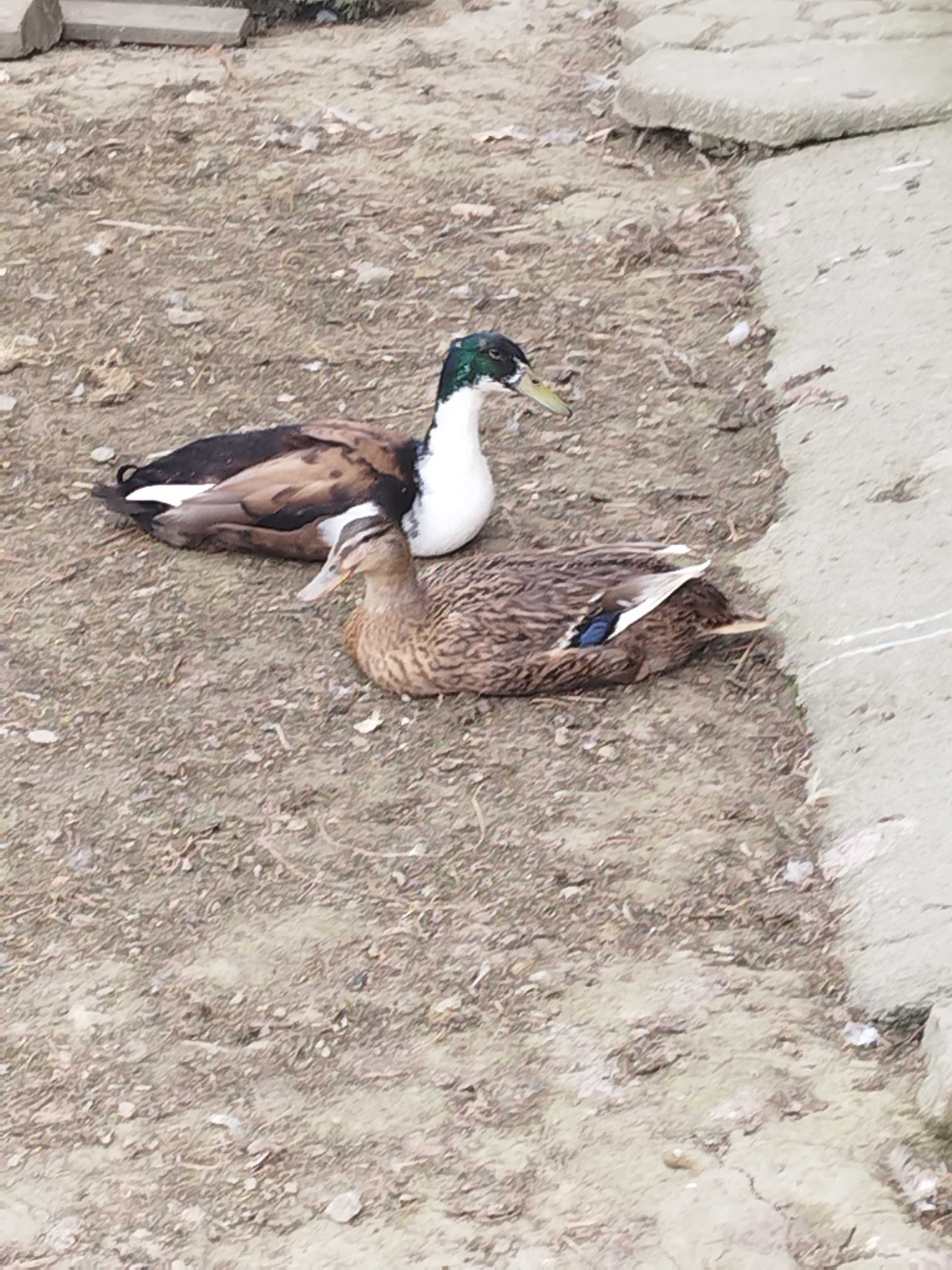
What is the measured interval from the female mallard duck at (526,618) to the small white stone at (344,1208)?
1.70 metres

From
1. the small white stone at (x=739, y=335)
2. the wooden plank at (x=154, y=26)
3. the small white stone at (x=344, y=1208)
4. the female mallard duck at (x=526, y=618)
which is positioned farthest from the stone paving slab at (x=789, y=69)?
the small white stone at (x=344, y=1208)

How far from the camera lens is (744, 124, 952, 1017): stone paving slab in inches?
150

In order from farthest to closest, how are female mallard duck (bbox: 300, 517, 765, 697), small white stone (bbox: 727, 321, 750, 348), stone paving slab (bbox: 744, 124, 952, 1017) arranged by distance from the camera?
small white stone (bbox: 727, 321, 750, 348)
female mallard duck (bbox: 300, 517, 765, 697)
stone paving slab (bbox: 744, 124, 952, 1017)

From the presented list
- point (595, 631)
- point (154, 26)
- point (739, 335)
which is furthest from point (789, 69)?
point (595, 631)

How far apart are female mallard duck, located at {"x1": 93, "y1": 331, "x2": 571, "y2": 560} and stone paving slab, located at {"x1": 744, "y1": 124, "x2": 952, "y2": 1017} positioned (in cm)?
89

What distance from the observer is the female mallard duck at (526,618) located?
4.67 meters

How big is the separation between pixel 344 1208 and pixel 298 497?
244 centimetres

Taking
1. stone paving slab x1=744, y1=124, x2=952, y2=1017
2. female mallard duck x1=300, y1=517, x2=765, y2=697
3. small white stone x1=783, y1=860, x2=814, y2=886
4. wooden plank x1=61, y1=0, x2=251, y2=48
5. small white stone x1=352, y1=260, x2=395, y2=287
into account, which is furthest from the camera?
wooden plank x1=61, y1=0, x2=251, y2=48

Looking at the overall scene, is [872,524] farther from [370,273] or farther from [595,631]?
[370,273]

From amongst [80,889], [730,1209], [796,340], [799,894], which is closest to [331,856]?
[80,889]

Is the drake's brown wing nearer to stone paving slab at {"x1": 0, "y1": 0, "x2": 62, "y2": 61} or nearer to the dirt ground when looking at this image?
the dirt ground

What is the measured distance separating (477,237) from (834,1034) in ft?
14.5

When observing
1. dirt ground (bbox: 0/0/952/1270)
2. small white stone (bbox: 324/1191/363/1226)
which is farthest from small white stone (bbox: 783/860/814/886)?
small white stone (bbox: 324/1191/363/1226)

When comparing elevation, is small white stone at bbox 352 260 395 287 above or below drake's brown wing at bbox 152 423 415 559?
below
